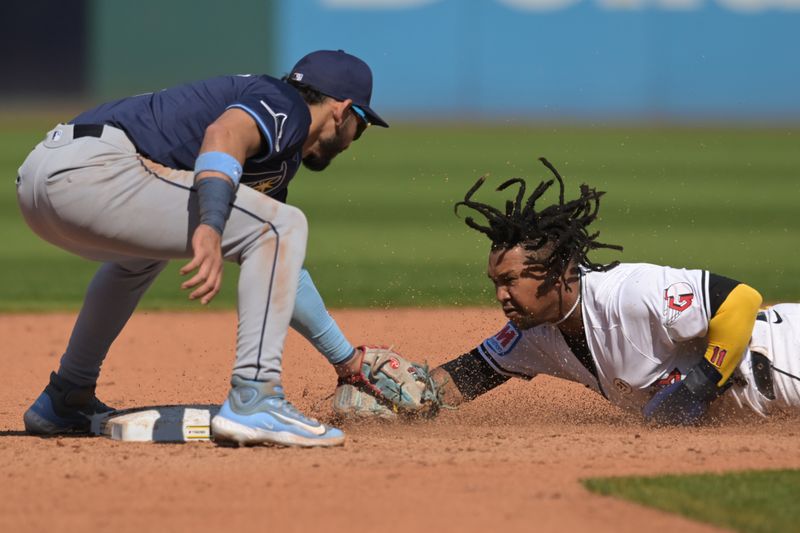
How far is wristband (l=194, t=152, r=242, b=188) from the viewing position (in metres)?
4.05

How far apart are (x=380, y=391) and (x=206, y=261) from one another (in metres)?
1.36

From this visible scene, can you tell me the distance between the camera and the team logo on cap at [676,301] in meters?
4.62

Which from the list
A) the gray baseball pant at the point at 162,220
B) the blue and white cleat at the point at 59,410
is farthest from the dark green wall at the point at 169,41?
the gray baseball pant at the point at 162,220

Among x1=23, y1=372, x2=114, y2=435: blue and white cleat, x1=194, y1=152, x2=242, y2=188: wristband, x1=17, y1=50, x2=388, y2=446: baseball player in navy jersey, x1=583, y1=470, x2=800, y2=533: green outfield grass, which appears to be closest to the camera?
x1=583, y1=470, x2=800, y2=533: green outfield grass

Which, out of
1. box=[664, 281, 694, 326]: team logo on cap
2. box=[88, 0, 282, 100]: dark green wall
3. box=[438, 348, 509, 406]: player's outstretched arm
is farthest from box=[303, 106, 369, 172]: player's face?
box=[88, 0, 282, 100]: dark green wall

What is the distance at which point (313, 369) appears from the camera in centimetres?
691

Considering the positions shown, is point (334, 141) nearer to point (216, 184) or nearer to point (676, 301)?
point (216, 184)

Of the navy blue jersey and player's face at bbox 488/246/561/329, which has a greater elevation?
the navy blue jersey

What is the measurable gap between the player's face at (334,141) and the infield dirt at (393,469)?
1102 millimetres

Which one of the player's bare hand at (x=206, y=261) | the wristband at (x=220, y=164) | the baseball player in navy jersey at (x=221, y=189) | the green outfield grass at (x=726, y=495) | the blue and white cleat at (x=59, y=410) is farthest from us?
the blue and white cleat at (x=59, y=410)

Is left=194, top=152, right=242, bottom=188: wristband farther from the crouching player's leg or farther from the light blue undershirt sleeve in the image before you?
the light blue undershirt sleeve

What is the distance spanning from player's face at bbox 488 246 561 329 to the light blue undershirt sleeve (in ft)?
2.28

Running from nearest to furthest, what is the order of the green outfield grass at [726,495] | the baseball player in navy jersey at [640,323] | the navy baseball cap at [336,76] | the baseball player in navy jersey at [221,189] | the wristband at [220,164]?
the green outfield grass at [726,495]
the wristband at [220,164]
the baseball player in navy jersey at [221,189]
the navy baseball cap at [336,76]
the baseball player in navy jersey at [640,323]

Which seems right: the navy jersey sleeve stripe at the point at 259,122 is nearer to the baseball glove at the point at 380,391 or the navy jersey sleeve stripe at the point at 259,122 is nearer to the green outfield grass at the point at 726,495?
the baseball glove at the point at 380,391
